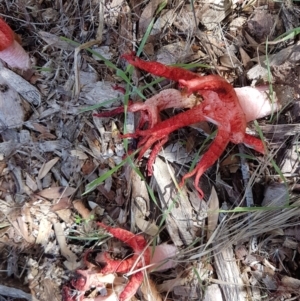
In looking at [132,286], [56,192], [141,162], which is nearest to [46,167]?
[56,192]

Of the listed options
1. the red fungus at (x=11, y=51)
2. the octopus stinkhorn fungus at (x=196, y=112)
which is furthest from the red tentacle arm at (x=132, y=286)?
the red fungus at (x=11, y=51)

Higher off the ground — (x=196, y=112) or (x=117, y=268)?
(x=196, y=112)

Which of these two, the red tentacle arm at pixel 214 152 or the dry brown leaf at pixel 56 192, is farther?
the dry brown leaf at pixel 56 192

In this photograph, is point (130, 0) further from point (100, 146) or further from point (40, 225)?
point (40, 225)

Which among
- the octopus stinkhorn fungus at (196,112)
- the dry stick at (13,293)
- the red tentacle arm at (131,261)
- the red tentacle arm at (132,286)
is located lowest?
the dry stick at (13,293)

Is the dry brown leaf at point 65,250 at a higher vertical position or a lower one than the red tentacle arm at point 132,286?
higher

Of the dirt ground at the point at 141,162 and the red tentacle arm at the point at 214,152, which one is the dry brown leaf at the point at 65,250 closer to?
the dirt ground at the point at 141,162

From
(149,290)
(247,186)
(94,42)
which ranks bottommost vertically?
(149,290)

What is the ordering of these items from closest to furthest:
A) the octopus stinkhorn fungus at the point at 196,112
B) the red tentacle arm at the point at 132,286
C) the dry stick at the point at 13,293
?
the octopus stinkhorn fungus at the point at 196,112, the red tentacle arm at the point at 132,286, the dry stick at the point at 13,293

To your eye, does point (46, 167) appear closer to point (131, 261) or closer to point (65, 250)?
point (65, 250)
